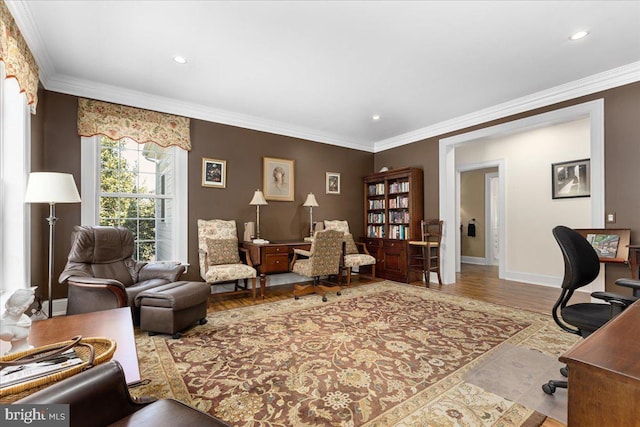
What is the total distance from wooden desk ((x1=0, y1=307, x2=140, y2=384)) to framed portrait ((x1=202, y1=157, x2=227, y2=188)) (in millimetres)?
2609

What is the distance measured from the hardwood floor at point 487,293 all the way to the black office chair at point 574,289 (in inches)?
68.5

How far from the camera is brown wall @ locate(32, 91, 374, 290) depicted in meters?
3.45

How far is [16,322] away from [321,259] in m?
3.10

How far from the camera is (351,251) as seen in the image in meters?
5.44

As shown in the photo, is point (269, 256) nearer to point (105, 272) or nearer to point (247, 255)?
point (247, 255)

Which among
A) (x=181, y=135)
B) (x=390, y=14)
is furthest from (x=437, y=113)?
(x=181, y=135)

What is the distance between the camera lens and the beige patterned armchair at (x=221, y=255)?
378cm

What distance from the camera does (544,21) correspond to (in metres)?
2.50

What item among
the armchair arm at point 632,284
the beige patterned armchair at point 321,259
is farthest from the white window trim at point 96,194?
the armchair arm at point 632,284

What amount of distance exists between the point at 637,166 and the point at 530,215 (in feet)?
7.15

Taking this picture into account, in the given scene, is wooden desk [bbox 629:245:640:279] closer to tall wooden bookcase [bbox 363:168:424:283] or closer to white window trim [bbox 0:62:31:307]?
tall wooden bookcase [bbox 363:168:424:283]

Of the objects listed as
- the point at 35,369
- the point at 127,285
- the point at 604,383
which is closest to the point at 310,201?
the point at 127,285

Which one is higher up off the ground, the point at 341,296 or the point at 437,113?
the point at 437,113

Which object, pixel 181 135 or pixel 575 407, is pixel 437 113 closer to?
pixel 181 135
